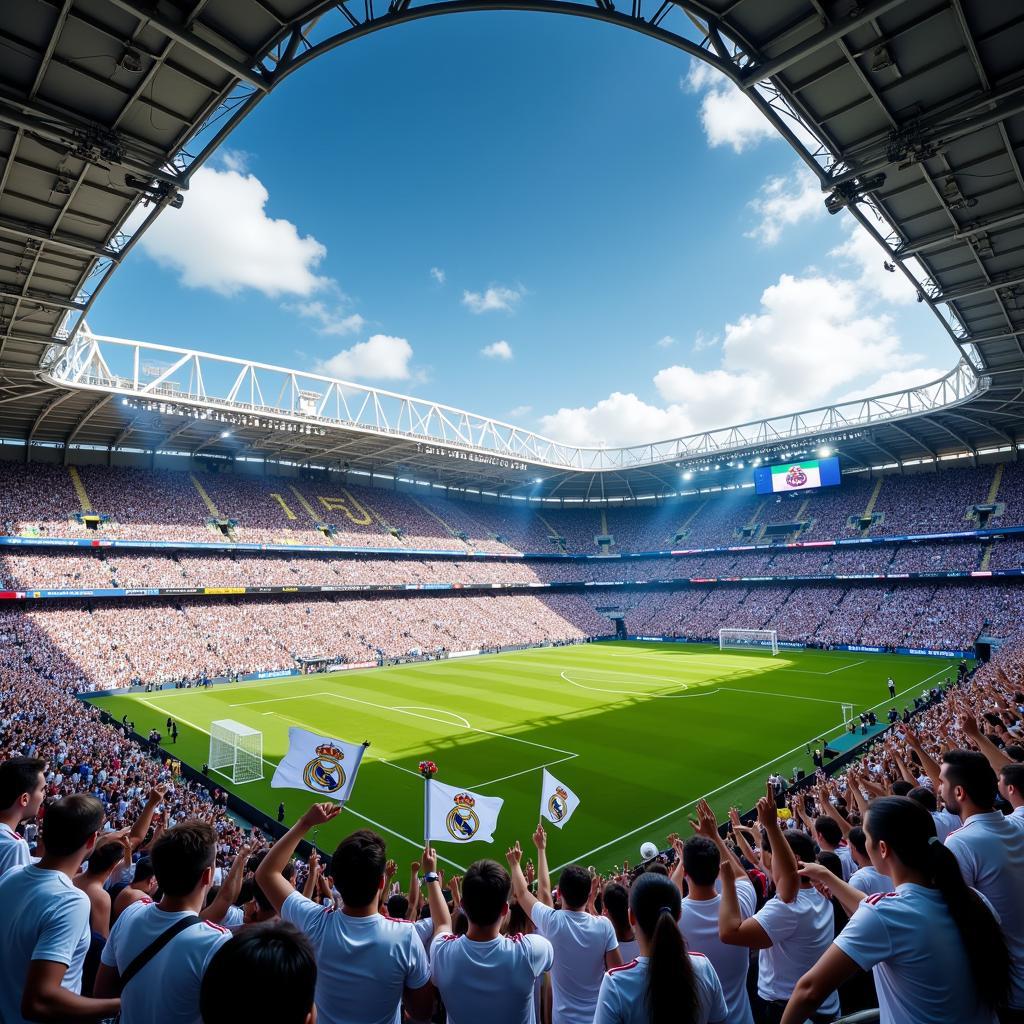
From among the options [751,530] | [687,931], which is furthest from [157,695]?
[751,530]

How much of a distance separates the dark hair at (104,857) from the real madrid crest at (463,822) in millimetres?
3494

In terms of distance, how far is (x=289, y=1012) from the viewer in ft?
5.81

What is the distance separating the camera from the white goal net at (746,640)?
5094 centimetres

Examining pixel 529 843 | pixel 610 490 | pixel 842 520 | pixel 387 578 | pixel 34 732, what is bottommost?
pixel 529 843

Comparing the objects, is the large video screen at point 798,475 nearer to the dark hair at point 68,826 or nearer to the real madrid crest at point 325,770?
the real madrid crest at point 325,770

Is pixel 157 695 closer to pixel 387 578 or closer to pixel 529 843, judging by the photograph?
pixel 387 578

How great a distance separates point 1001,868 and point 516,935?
302 centimetres

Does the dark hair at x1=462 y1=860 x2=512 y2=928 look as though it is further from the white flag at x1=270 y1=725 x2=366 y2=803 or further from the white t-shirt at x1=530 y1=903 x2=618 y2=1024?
the white flag at x1=270 y1=725 x2=366 y2=803

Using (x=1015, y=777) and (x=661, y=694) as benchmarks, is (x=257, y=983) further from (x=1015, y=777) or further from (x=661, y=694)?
(x=661, y=694)

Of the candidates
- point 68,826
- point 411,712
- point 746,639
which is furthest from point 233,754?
point 746,639

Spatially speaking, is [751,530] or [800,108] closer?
[800,108]

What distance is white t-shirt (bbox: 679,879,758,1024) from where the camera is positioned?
394 centimetres

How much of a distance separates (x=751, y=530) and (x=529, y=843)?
53152 millimetres

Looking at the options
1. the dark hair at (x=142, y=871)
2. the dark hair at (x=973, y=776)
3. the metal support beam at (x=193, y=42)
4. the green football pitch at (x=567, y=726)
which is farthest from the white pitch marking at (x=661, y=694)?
the dark hair at (x=142, y=871)
